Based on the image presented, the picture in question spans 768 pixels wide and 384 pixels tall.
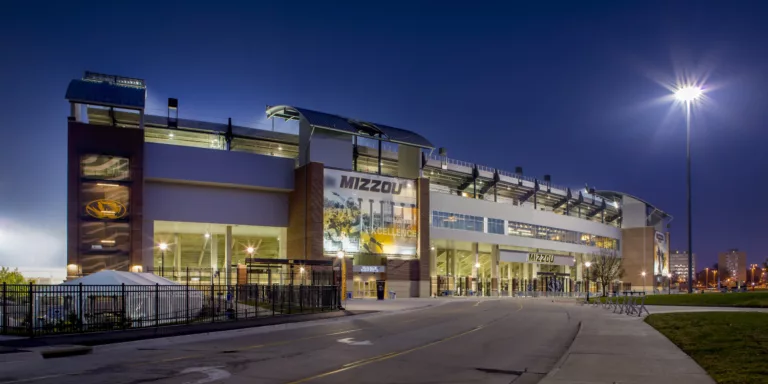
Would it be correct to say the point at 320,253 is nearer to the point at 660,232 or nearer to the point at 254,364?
the point at 254,364


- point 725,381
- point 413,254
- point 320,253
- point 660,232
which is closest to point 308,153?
point 320,253

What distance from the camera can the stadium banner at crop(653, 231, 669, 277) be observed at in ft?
429

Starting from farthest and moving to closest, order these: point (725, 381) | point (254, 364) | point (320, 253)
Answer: point (320, 253) → point (254, 364) → point (725, 381)

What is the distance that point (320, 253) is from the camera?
211 ft

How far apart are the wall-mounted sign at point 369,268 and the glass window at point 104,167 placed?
83.0ft

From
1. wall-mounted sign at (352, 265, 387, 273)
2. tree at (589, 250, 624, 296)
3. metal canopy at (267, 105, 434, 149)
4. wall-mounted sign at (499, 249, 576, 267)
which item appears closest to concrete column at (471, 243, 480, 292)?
wall-mounted sign at (499, 249, 576, 267)

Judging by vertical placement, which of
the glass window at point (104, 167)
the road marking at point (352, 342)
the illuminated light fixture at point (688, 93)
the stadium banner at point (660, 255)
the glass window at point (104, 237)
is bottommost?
the stadium banner at point (660, 255)

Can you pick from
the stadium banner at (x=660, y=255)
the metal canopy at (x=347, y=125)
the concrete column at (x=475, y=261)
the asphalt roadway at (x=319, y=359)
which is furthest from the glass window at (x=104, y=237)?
the stadium banner at (x=660, y=255)

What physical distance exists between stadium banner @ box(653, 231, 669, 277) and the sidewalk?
118 meters

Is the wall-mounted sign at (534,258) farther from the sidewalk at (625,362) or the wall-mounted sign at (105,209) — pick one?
the sidewalk at (625,362)

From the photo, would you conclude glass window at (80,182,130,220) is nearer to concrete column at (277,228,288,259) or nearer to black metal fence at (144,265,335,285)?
black metal fence at (144,265,335,285)

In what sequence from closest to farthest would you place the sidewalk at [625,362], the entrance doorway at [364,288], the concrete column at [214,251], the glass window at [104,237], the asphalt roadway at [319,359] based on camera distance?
the sidewalk at [625,362] → the asphalt roadway at [319,359] → the glass window at [104,237] → the concrete column at [214,251] → the entrance doorway at [364,288]

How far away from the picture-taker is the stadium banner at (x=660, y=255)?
429ft

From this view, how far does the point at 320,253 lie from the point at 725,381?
177 ft
